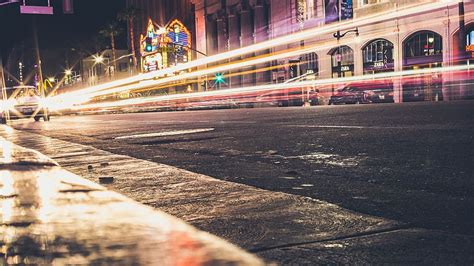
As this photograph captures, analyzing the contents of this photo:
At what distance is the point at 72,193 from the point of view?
14.2 ft

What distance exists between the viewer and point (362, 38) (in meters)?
43.4

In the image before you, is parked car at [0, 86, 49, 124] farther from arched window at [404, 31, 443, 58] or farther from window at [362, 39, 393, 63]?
window at [362, 39, 393, 63]

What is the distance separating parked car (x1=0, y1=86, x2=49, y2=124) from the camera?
83.9ft

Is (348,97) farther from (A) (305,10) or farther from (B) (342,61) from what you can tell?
A: (A) (305,10)

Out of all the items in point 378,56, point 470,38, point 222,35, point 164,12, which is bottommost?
point 378,56

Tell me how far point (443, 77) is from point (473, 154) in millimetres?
33094

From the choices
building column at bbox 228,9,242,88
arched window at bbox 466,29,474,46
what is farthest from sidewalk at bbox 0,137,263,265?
building column at bbox 228,9,242,88

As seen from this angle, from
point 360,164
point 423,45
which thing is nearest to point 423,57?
point 423,45

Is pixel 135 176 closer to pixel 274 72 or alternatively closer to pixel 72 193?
pixel 72 193

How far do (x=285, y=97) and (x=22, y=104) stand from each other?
1842cm

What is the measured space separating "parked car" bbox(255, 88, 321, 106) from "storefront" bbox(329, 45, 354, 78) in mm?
7935

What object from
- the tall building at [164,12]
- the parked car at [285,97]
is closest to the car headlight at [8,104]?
the parked car at [285,97]

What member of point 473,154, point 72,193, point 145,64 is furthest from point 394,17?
point 145,64

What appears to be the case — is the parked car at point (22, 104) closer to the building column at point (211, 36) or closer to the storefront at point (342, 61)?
the storefront at point (342, 61)
